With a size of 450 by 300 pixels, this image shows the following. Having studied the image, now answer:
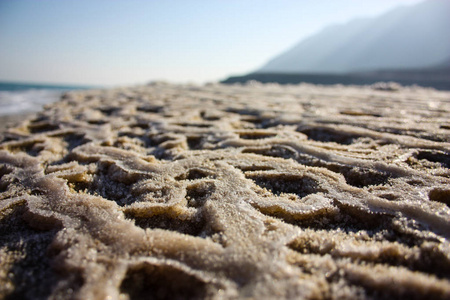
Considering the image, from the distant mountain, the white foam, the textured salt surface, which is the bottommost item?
the textured salt surface

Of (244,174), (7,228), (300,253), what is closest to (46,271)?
(7,228)

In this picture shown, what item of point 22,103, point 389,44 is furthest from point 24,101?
point 389,44

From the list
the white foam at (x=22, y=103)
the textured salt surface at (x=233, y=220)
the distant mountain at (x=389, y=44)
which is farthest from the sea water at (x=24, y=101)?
the distant mountain at (x=389, y=44)

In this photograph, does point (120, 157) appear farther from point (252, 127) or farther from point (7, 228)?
point (252, 127)

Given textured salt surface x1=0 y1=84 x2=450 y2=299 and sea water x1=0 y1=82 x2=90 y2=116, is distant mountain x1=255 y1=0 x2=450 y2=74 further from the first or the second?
textured salt surface x1=0 y1=84 x2=450 y2=299

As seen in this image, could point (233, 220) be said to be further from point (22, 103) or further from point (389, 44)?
point (389, 44)

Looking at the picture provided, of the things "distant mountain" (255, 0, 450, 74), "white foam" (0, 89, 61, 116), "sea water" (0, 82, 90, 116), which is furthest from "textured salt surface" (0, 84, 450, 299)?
"distant mountain" (255, 0, 450, 74)
